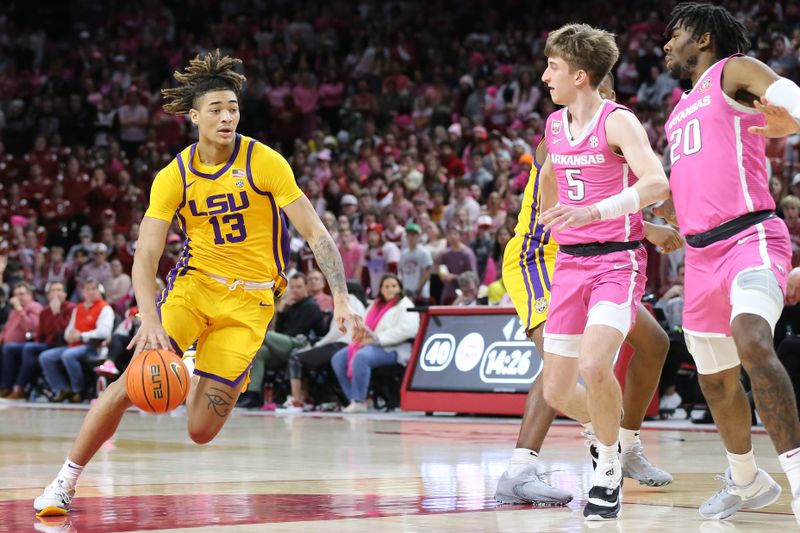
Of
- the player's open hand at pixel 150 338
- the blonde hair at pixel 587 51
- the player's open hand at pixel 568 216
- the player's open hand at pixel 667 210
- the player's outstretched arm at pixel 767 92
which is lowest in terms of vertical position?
the player's open hand at pixel 150 338

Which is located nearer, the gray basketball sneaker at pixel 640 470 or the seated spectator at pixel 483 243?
the gray basketball sneaker at pixel 640 470

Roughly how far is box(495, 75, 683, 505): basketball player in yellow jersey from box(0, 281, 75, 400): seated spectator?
1265 centimetres

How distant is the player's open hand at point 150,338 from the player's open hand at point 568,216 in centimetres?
200

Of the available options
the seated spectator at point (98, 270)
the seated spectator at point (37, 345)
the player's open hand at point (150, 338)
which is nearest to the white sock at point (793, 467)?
the player's open hand at point (150, 338)

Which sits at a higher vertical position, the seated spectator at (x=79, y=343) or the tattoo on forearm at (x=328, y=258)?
the tattoo on forearm at (x=328, y=258)

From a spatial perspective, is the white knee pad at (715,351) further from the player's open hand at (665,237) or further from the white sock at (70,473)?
the white sock at (70,473)

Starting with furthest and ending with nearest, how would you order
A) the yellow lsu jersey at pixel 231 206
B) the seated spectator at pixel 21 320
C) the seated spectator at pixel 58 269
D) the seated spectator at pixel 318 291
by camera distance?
the seated spectator at pixel 58 269
the seated spectator at pixel 21 320
the seated spectator at pixel 318 291
the yellow lsu jersey at pixel 231 206

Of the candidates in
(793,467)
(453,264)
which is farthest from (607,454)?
(453,264)

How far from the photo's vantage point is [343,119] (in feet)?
77.3

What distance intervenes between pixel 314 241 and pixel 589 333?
1.60m

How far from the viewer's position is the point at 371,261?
55.8 ft

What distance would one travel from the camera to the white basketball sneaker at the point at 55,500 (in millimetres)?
5848

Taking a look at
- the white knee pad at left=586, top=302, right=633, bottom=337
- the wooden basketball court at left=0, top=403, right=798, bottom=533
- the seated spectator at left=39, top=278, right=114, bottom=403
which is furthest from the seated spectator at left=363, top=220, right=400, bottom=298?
the white knee pad at left=586, top=302, right=633, bottom=337

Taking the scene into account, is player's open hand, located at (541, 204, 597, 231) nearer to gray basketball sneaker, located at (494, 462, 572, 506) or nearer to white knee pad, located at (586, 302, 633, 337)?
white knee pad, located at (586, 302, 633, 337)
